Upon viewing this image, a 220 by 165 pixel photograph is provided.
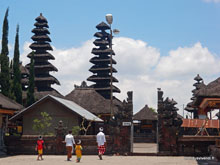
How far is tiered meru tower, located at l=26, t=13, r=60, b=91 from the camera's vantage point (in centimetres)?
5967

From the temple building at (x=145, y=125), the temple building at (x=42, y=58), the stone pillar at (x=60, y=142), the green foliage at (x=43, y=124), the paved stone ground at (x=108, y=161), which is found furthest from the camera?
the temple building at (x=42, y=58)

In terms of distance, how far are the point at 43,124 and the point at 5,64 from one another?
16680 mm

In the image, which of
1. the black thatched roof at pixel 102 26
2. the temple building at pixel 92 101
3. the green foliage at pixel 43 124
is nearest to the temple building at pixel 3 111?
the green foliage at pixel 43 124

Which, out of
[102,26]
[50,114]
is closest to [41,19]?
[102,26]

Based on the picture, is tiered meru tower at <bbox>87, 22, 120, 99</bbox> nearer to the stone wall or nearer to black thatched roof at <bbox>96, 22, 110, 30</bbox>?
black thatched roof at <bbox>96, 22, 110, 30</bbox>

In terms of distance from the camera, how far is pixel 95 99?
157 ft

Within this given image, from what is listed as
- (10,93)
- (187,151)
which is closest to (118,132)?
(187,151)

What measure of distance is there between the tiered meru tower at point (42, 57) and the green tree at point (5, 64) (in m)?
11.5

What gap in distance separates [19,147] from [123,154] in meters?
7.31

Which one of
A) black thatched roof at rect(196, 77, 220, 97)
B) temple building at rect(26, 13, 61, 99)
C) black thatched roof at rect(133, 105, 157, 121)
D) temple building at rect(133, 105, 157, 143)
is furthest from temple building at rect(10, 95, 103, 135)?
temple building at rect(26, 13, 61, 99)

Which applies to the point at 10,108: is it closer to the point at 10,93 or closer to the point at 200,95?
the point at 200,95

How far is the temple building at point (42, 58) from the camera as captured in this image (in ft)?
196

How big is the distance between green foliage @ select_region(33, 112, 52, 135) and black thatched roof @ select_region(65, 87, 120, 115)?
14059 mm

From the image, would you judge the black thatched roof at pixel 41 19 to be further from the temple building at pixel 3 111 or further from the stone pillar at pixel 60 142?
the stone pillar at pixel 60 142
